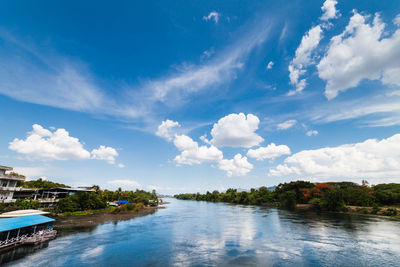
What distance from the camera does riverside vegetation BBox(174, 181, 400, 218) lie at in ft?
247

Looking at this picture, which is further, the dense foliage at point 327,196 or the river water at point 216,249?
the dense foliage at point 327,196

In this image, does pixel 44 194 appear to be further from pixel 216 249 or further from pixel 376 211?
pixel 376 211

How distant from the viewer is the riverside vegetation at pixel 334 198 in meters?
75.4

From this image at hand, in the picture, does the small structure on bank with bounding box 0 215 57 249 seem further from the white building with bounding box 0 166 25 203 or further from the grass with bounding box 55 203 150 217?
the white building with bounding box 0 166 25 203

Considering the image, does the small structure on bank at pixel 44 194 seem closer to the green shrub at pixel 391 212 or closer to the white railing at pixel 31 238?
the white railing at pixel 31 238

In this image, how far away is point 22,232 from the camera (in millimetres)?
29453

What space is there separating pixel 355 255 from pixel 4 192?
255ft

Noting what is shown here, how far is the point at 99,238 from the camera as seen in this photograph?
109ft

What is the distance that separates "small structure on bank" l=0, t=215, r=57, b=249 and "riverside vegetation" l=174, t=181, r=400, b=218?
97.3 meters

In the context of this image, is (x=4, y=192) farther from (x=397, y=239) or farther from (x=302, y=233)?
(x=397, y=239)

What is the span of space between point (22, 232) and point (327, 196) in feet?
332

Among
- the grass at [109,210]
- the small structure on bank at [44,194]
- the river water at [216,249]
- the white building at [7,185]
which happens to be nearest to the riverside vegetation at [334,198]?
the river water at [216,249]

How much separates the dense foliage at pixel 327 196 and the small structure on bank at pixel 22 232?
97298 millimetres

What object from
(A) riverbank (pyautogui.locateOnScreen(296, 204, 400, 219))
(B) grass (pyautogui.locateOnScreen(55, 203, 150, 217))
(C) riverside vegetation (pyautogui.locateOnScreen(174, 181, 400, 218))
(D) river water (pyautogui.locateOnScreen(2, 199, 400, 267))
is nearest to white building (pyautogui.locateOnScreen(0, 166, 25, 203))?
(B) grass (pyautogui.locateOnScreen(55, 203, 150, 217))
